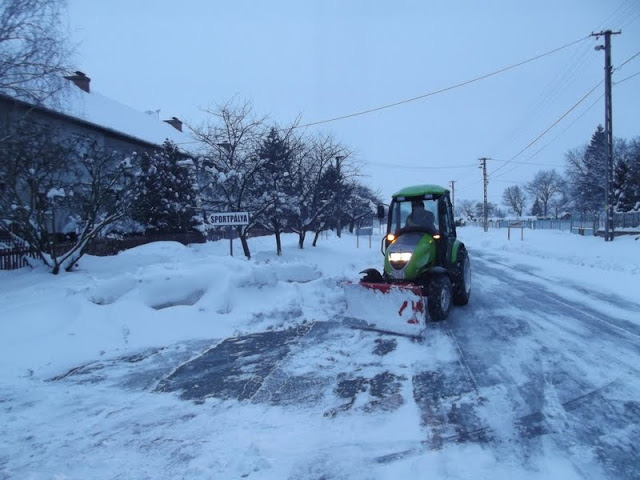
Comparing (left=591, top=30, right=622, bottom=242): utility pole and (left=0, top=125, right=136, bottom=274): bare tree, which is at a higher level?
(left=591, top=30, right=622, bottom=242): utility pole

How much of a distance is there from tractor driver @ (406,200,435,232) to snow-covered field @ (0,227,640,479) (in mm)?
1886

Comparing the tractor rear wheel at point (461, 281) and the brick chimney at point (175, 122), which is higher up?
the brick chimney at point (175, 122)

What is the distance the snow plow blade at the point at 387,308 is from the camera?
23.4ft

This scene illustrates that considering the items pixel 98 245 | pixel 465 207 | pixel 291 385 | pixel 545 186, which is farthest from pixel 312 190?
pixel 465 207

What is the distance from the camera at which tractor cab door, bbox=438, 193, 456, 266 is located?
866 cm

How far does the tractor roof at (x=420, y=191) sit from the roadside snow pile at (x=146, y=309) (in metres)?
2.81

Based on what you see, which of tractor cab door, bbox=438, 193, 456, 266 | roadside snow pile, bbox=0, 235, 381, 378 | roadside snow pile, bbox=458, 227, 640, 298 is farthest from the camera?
roadside snow pile, bbox=458, 227, 640, 298

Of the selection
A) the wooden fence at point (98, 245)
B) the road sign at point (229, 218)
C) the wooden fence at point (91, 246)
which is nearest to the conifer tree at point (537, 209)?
the wooden fence at point (98, 245)

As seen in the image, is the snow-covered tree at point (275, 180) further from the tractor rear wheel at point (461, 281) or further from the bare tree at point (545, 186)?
the bare tree at point (545, 186)

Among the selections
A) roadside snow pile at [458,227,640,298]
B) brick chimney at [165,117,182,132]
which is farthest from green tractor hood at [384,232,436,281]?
brick chimney at [165,117,182,132]

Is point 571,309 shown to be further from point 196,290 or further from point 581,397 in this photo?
point 196,290

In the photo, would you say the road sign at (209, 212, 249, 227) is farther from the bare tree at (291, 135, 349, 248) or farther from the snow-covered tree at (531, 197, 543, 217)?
the snow-covered tree at (531, 197, 543, 217)

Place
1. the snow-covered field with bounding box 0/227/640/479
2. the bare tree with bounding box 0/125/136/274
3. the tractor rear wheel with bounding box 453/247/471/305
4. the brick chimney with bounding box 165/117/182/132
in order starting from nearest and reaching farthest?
the snow-covered field with bounding box 0/227/640/479, the tractor rear wheel with bounding box 453/247/471/305, the bare tree with bounding box 0/125/136/274, the brick chimney with bounding box 165/117/182/132

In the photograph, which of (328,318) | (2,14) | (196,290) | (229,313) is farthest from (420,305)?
(2,14)
